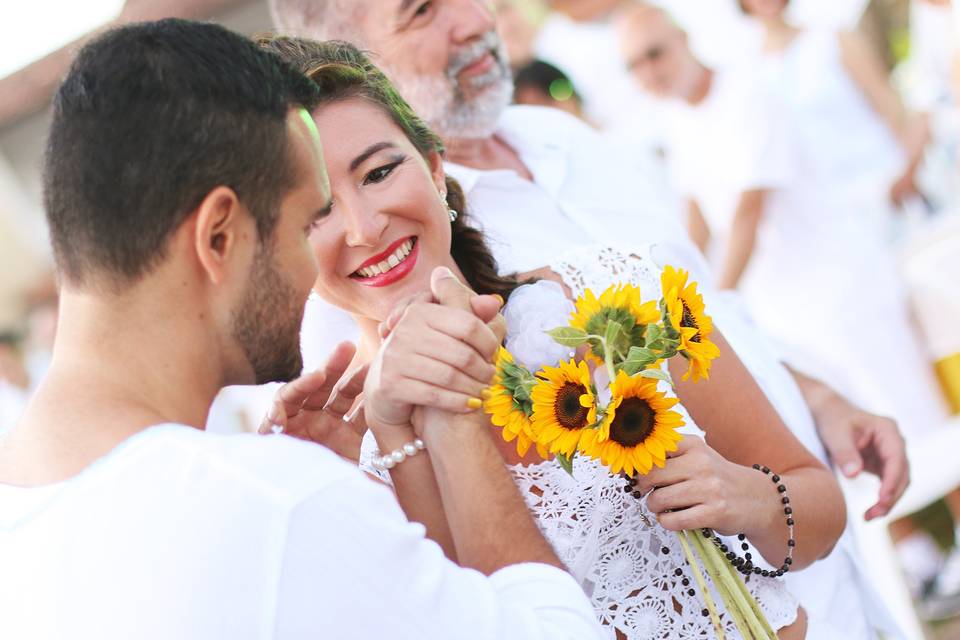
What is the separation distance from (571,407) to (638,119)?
5870 mm

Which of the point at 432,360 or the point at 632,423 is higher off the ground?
the point at 432,360

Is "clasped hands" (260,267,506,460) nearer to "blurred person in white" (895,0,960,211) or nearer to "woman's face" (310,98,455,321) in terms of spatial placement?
"woman's face" (310,98,455,321)

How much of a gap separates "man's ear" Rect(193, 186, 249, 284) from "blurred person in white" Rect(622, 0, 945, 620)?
3326 mm

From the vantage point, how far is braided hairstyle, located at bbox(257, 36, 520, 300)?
2.05 metres

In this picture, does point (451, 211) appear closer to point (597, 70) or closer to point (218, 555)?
point (218, 555)

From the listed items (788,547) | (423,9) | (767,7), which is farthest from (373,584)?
(767,7)

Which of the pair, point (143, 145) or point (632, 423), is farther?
point (632, 423)

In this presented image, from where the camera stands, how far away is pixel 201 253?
1368 millimetres

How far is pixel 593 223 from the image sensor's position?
112 inches

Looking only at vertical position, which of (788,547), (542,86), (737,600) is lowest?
(542,86)

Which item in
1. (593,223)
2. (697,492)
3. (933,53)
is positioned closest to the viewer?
(697,492)

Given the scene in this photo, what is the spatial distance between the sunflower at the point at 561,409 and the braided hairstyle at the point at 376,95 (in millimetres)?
603

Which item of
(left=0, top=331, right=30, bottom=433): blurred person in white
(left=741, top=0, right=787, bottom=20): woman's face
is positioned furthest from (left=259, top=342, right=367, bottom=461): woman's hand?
(left=0, top=331, right=30, bottom=433): blurred person in white

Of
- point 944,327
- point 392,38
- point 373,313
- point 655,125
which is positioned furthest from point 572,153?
point 655,125
